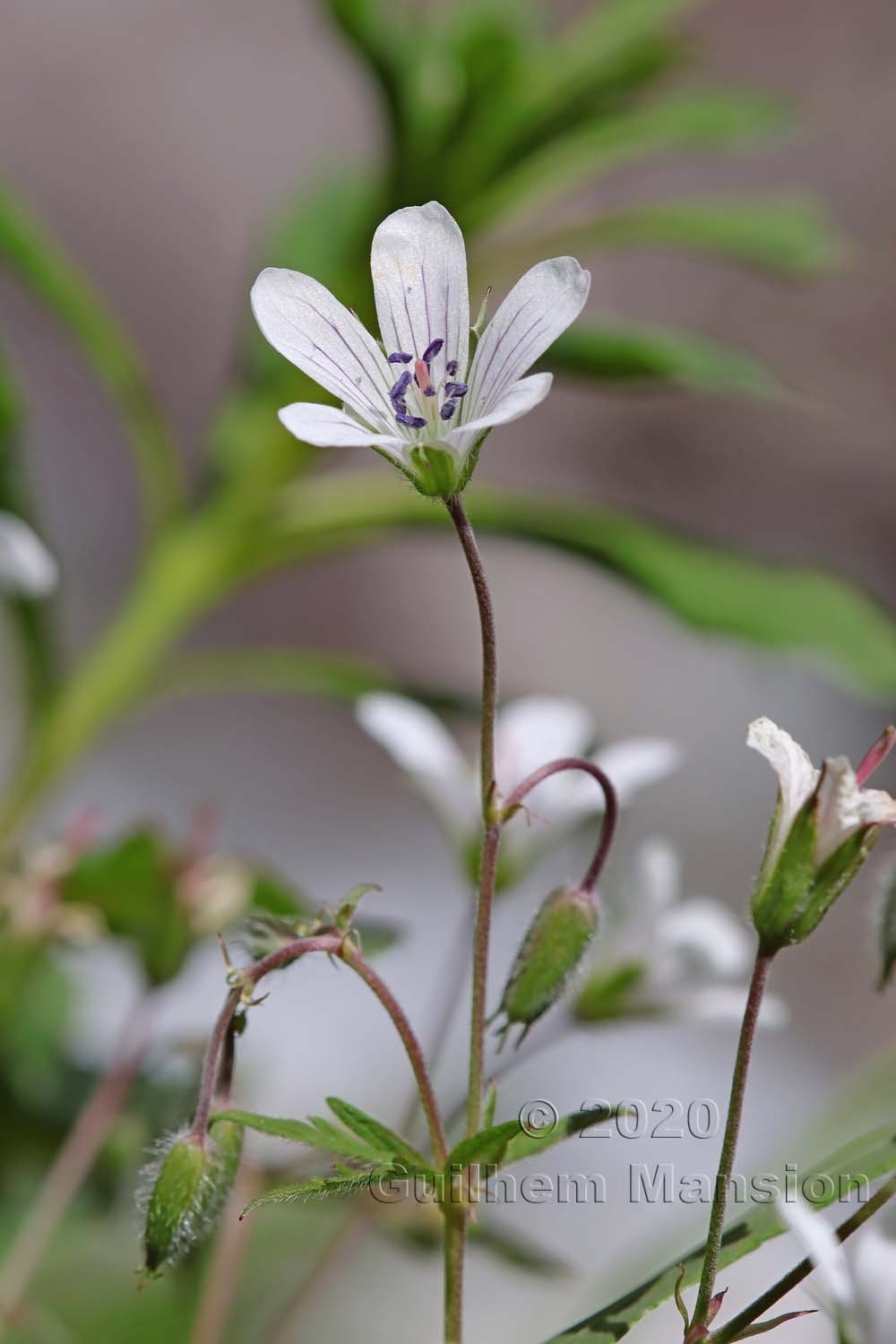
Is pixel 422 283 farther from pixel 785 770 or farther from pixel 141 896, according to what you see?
pixel 141 896

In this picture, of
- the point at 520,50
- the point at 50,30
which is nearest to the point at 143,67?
the point at 50,30

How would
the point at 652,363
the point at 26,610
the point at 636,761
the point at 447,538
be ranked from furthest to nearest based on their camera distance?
the point at 447,538 < the point at 26,610 < the point at 652,363 < the point at 636,761

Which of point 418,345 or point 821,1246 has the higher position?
point 418,345

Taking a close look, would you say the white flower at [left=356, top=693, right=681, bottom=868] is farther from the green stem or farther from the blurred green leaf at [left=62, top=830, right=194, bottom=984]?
the green stem

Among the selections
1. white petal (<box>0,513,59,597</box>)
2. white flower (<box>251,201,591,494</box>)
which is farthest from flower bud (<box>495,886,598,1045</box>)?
white petal (<box>0,513,59,597</box>)

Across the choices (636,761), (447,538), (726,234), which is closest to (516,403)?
(636,761)

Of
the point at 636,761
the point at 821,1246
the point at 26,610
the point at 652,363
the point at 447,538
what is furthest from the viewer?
the point at 447,538
